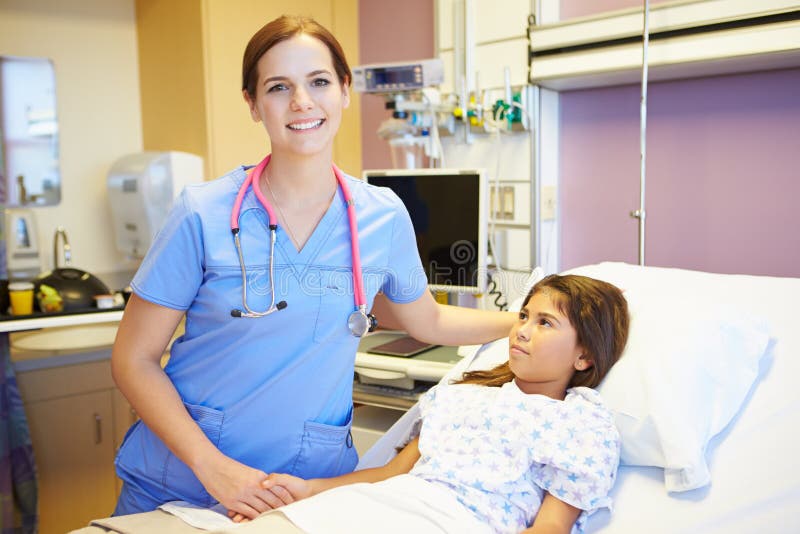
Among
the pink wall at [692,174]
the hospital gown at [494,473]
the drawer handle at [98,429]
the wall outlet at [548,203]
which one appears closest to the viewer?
the hospital gown at [494,473]

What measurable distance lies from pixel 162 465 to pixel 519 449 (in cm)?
59

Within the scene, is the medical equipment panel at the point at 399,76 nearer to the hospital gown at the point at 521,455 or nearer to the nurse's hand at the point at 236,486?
the hospital gown at the point at 521,455

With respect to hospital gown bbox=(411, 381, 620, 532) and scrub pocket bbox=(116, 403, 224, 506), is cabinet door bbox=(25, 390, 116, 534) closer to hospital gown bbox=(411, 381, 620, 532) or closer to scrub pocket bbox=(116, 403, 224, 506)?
scrub pocket bbox=(116, 403, 224, 506)

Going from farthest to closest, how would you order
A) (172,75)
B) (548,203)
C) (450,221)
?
(172,75) < (548,203) < (450,221)

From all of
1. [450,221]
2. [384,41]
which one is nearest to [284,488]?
[450,221]

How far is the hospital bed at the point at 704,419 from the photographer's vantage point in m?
1.12

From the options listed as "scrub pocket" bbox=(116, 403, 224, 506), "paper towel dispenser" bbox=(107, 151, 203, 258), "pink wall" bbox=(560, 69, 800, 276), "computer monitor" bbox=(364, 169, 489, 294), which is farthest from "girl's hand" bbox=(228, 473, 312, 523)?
"paper towel dispenser" bbox=(107, 151, 203, 258)

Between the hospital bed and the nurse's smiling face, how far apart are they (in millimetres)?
585

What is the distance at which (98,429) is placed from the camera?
99.6 inches

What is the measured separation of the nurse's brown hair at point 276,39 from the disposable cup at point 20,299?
129 cm

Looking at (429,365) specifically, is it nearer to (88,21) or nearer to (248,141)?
(248,141)

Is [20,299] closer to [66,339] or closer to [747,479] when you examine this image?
[66,339]

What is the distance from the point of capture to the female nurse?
1.13 metres

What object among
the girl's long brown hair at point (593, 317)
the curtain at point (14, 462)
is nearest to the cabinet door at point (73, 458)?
the curtain at point (14, 462)
